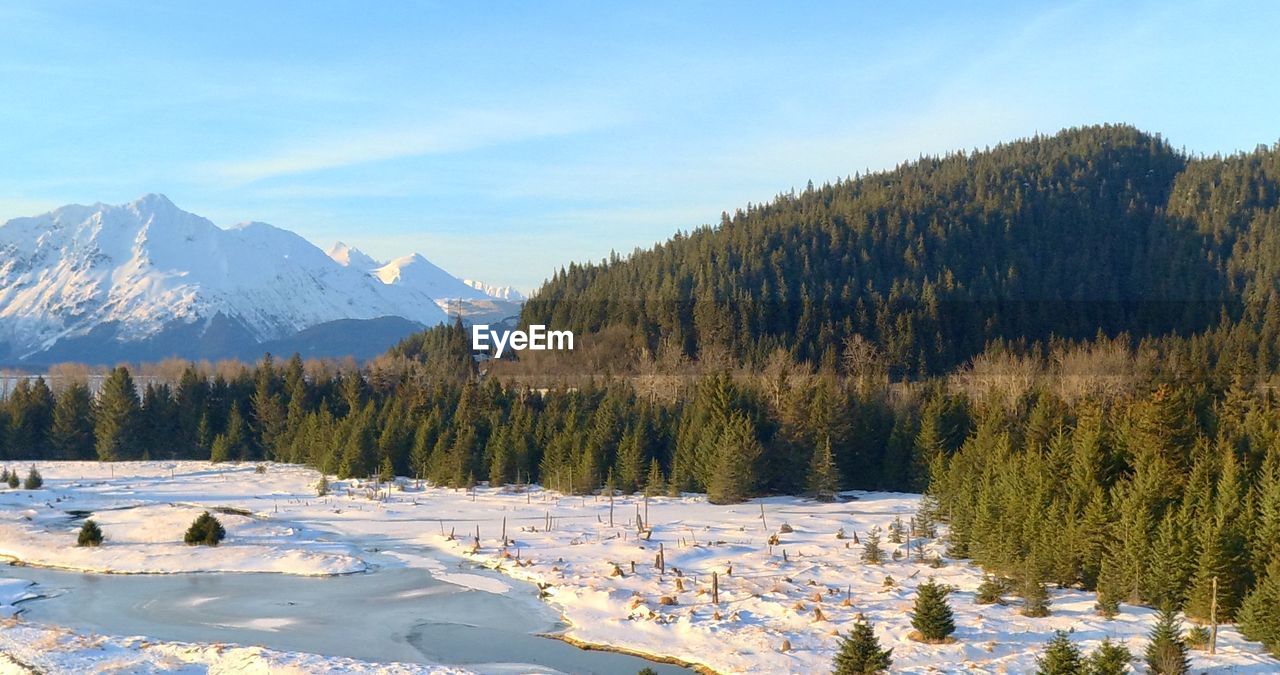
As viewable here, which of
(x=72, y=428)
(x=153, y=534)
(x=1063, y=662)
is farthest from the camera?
(x=72, y=428)

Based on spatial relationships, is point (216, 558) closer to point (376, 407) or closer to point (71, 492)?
point (71, 492)

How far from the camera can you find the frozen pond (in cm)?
3803

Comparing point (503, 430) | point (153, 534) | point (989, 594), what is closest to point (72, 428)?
point (503, 430)

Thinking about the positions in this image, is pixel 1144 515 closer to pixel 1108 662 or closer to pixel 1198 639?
pixel 1198 639

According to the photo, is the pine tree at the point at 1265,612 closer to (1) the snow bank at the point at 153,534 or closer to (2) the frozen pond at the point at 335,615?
(2) the frozen pond at the point at 335,615

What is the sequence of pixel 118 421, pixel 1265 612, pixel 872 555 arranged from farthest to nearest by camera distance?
1. pixel 118 421
2. pixel 872 555
3. pixel 1265 612

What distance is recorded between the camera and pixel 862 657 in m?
32.8

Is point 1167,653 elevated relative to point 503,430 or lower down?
lower down

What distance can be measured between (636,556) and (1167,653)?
29.9 metres

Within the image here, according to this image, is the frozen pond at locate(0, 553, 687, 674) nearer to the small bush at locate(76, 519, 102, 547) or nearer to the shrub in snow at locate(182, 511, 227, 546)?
the small bush at locate(76, 519, 102, 547)

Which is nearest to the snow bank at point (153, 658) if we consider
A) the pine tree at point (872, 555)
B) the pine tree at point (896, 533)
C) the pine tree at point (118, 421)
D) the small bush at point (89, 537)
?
the small bush at point (89, 537)

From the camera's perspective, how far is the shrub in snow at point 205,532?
61625mm

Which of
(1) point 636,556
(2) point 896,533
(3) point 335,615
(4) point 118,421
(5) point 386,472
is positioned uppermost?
(4) point 118,421

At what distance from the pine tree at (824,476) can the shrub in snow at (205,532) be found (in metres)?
43.4
